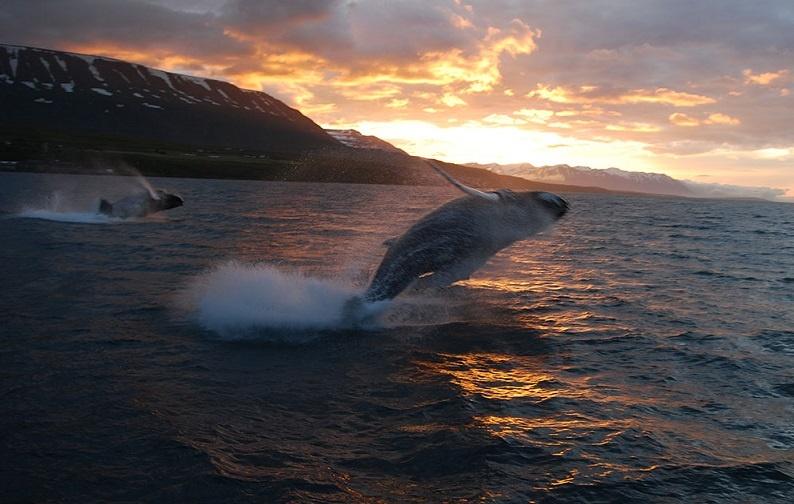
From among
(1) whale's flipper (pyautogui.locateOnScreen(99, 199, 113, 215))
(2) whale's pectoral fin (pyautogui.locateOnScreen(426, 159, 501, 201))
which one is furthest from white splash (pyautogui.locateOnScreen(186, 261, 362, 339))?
(1) whale's flipper (pyautogui.locateOnScreen(99, 199, 113, 215))

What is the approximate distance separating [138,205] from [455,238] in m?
32.1

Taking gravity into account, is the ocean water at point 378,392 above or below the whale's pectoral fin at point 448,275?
below

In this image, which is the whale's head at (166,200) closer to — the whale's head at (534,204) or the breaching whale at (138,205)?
the breaching whale at (138,205)

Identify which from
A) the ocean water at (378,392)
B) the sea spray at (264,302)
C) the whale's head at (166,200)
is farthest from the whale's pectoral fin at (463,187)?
the whale's head at (166,200)

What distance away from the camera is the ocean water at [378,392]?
6.54m

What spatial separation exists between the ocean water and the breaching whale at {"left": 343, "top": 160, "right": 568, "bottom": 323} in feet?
3.88

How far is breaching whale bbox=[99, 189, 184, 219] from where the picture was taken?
37688mm

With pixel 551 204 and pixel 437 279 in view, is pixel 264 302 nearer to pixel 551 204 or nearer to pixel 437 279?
pixel 437 279

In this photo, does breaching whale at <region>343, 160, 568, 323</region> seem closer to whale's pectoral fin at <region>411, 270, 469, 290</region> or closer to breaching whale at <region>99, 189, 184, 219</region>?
whale's pectoral fin at <region>411, 270, 469, 290</region>

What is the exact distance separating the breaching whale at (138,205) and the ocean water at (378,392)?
64.6 feet

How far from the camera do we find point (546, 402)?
29.9 ft

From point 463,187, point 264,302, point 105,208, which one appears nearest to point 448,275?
point 463,187

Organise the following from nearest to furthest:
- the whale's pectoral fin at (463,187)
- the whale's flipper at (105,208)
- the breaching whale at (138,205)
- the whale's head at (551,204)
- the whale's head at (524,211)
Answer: the whale's pectoral fin at (463,187) → the whale's head at (524,211) → the whale's head at (551,204) → the whale's flipper at (105,208) → the breaching whale at (138,205)

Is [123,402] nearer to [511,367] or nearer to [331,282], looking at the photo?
[511,367]
